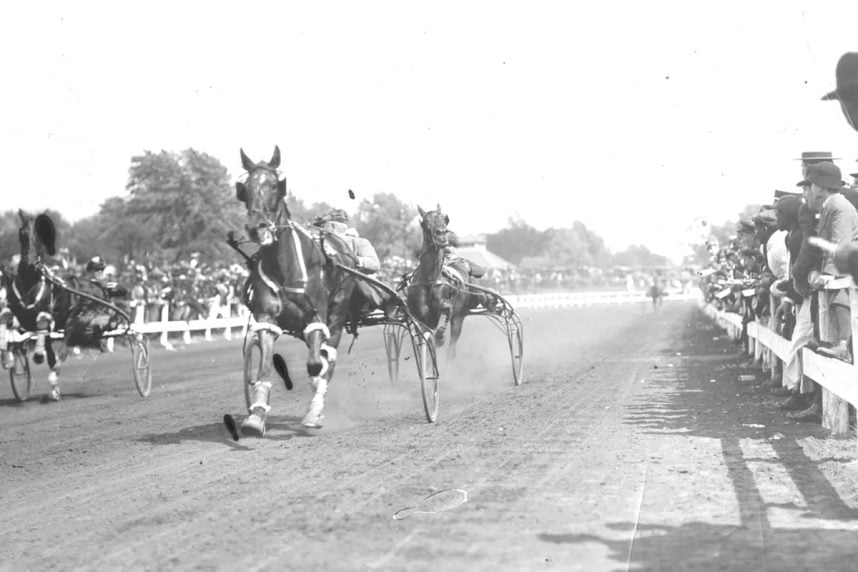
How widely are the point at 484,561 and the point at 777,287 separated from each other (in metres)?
5.88

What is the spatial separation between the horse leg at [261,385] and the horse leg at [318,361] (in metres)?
0.41

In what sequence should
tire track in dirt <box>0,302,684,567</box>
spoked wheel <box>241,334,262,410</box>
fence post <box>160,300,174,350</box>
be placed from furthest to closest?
fence post <box>160,300,174,350</box>
spoked wheel <box>241,334,262,410</box>
tire track in dirt <box>0,302,684,567</box>

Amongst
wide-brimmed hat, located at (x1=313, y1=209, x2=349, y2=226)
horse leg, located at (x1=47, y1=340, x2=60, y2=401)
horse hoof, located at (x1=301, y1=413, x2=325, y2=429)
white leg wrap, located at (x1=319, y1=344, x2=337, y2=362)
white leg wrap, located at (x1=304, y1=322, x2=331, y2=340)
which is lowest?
horse hoof, located at (x1=301, y1=413, x2=325, y2=429)

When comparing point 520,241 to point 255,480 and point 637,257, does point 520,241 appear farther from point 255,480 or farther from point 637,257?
point 255,480

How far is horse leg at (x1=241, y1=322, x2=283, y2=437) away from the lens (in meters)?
8.35

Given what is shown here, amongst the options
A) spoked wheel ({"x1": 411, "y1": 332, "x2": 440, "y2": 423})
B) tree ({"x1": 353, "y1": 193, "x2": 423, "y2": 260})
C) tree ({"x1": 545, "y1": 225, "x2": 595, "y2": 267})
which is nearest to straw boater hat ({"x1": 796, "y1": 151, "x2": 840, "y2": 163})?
spoked wheel ({"x1": 411, "y1": 332, "x2": 440, "y2": 423})

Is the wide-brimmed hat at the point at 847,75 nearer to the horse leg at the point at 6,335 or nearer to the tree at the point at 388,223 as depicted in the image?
the horse leg at the point at 6,335

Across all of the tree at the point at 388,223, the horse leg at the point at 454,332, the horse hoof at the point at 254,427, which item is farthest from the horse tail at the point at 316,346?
the tree at the point at 388,223

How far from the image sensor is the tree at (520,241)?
16150cm

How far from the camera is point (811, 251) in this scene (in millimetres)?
7883

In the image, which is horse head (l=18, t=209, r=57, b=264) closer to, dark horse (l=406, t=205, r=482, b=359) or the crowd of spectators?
dark horse (l=406, t=205, r=482, b=359)

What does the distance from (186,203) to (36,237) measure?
44020 mm

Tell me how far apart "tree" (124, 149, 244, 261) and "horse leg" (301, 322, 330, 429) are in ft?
149

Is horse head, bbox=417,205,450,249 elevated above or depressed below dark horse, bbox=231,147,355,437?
above
